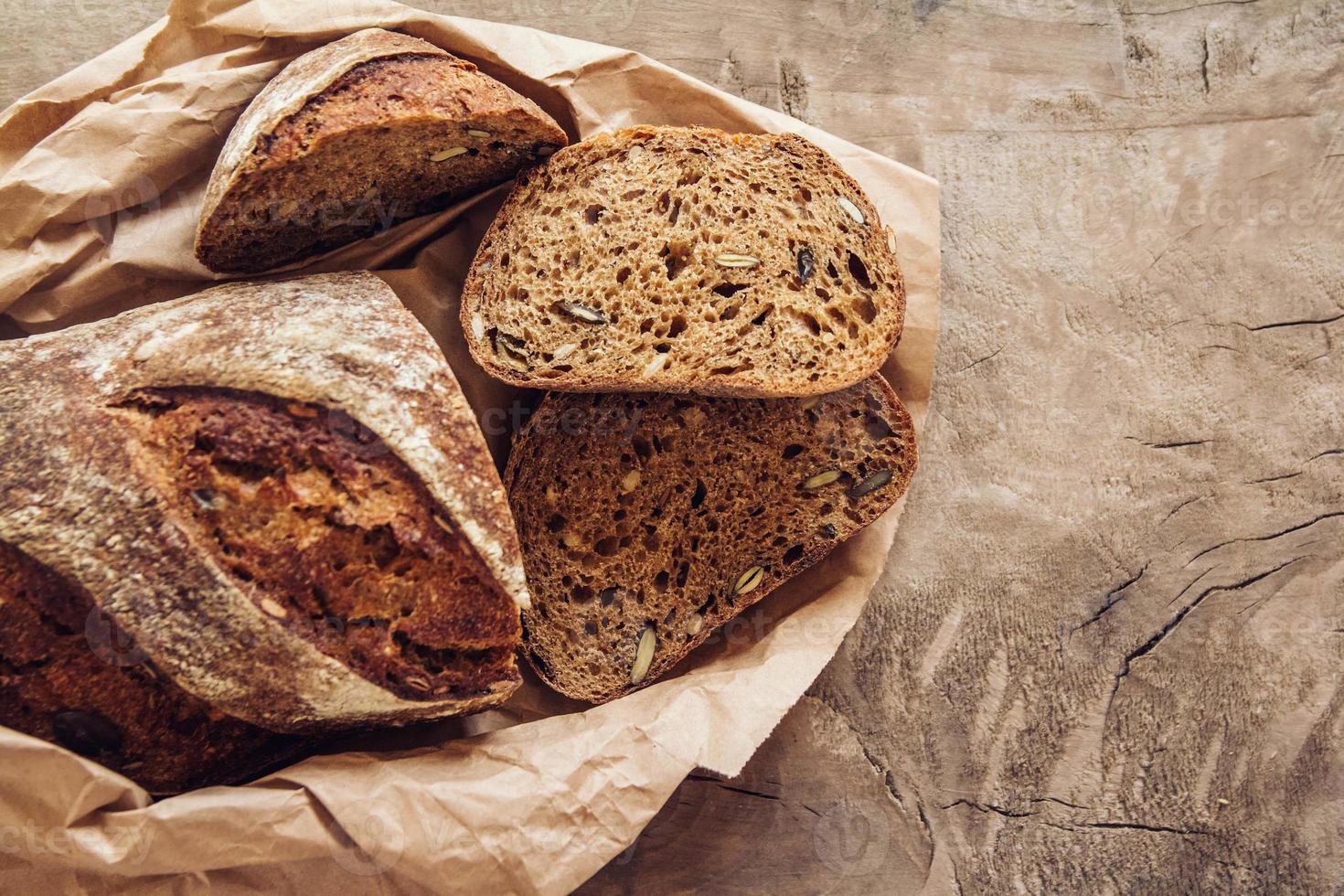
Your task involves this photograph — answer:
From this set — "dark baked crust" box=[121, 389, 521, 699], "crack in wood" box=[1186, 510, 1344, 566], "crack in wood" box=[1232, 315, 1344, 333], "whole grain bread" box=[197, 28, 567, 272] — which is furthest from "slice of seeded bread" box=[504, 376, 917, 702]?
"crack in wood" box=[1232, 315, 1344, 333]

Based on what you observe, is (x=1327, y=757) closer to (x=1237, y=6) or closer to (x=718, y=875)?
(x=718, y=875)

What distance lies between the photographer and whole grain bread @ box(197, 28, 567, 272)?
1.81 m

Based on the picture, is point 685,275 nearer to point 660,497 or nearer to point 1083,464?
point 660,497

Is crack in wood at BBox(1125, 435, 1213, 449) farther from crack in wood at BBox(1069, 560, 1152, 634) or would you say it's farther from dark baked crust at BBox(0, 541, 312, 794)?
dark baked crust at BBox(0, 541, 312, 794)

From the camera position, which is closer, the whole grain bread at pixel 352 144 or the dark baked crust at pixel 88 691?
the dark baked crust at pixel 88 691

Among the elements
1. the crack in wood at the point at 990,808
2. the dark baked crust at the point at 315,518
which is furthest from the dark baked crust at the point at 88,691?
the crack in wood at the point at 990,808

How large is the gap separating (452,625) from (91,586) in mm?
636

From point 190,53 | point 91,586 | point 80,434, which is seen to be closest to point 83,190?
point 190,53

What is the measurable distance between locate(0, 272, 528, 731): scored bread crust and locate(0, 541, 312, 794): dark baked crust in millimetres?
61

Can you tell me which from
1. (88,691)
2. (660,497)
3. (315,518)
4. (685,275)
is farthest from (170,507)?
(685,275)

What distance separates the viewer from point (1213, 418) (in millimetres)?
2438

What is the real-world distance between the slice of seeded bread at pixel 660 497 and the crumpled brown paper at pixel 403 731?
4.3 inches

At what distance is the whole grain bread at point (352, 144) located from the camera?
1812 millimetres

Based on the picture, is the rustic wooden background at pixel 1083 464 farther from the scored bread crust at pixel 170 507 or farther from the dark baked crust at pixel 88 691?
the dark baked crust at pixel 88 691
